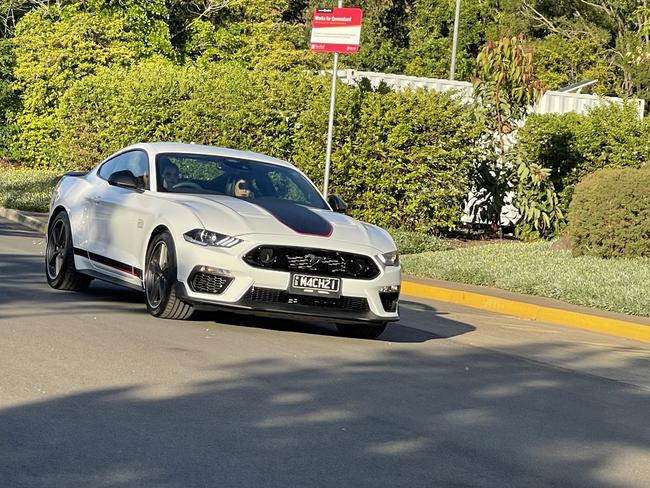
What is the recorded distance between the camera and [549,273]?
17.3m

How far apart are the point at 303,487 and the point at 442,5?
63.7 meters

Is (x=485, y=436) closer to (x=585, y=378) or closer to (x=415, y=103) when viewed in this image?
(x=585, y=378)

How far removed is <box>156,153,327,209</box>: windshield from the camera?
11.9m

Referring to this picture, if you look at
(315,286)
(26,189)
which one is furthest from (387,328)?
(26,189)

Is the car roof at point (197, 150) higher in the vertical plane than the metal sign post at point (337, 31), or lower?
lower

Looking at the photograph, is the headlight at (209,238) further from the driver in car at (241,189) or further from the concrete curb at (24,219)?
the concrete curb at (24,219)

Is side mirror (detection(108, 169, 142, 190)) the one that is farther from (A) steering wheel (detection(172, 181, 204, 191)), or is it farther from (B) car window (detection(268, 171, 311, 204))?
(B) car window (detection(268, 171, 311, 204))

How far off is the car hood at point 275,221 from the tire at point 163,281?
363 mm

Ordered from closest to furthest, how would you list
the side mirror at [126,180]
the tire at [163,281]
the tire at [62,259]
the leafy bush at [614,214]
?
the tire at [163,281], the side mirror at [126,180], the tire at [62,259], the leafy bush at [614,214]

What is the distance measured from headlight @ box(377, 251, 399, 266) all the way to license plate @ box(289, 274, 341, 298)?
18.4 inches

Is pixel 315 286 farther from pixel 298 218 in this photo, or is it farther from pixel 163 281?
pixel 163 281

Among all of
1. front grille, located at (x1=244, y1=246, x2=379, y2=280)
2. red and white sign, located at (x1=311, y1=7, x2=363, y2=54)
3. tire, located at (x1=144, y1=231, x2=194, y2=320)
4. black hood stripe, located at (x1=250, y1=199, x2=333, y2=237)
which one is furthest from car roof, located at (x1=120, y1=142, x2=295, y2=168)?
red and white sign, located at (x1=311, y1=7, x2=363, y2=54)

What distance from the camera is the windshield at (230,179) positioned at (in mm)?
11883

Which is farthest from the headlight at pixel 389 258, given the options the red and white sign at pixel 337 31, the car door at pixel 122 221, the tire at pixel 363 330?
the red and white sign at pixel 337 31
